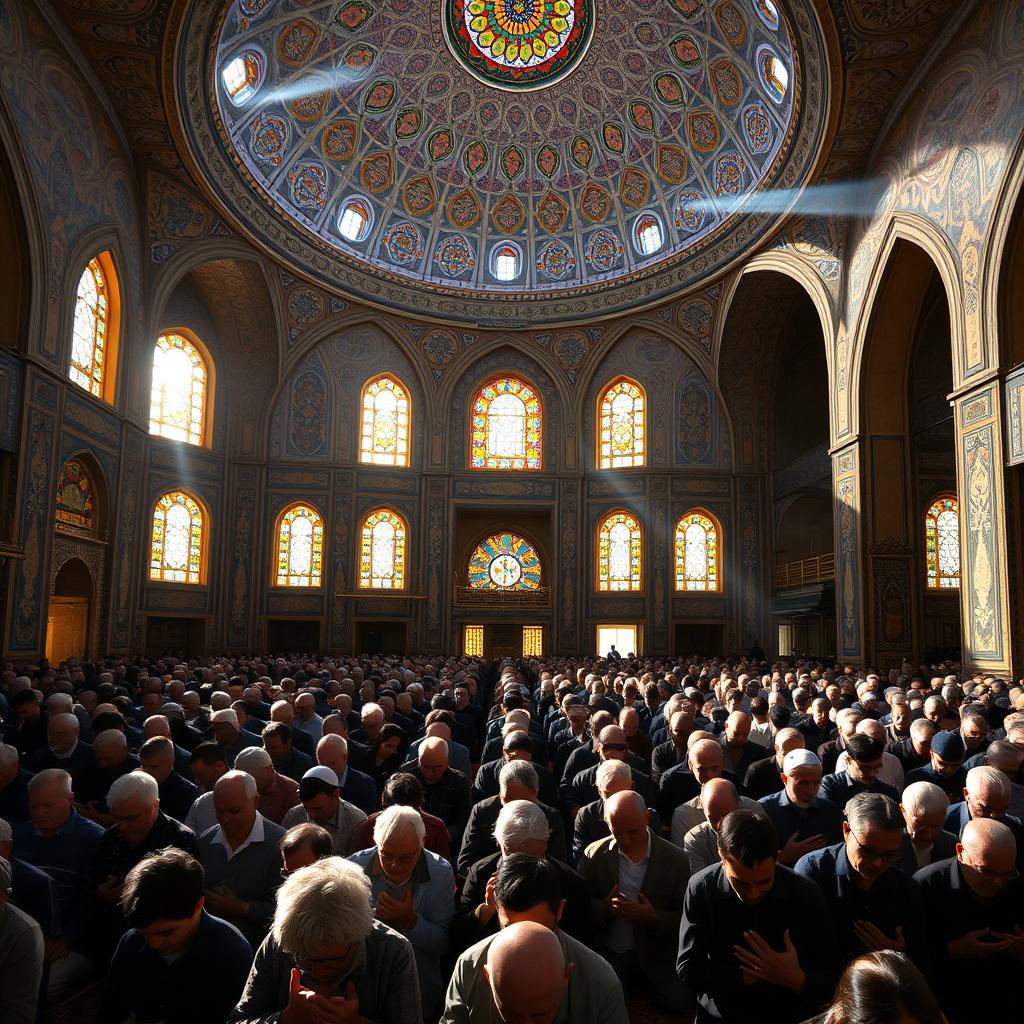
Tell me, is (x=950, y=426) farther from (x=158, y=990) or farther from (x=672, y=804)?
(x=158, y=990)

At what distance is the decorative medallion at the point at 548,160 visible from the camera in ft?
103

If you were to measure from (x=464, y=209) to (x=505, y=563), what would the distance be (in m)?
13.2

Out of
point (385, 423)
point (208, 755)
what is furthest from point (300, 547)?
point (208, 755)

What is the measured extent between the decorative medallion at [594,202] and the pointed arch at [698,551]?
36.9 ft

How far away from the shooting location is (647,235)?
30.8 metres

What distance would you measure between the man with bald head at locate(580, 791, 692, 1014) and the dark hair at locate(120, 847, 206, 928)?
2.09 metres

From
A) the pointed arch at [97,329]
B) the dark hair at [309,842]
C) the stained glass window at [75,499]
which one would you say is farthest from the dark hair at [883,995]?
the pointed arch at [97,329]

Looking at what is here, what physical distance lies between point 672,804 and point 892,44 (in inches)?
691

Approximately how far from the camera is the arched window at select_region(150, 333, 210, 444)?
2653cm

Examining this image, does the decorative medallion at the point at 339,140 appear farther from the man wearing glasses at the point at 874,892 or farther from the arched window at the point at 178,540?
the man wearing glasses at the point at 874,892

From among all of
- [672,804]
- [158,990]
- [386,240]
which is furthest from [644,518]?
[158,990]

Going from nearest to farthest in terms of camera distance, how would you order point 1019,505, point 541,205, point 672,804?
point 672,804, point 1019,505, point 541,205

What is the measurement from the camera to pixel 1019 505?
51.0ft

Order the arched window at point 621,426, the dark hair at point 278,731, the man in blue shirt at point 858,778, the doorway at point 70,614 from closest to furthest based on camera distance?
the man in blue shirt at point 858,778, the dark hair at point 278,731, the doorway at point 70,614, the arched window at point 621,426
